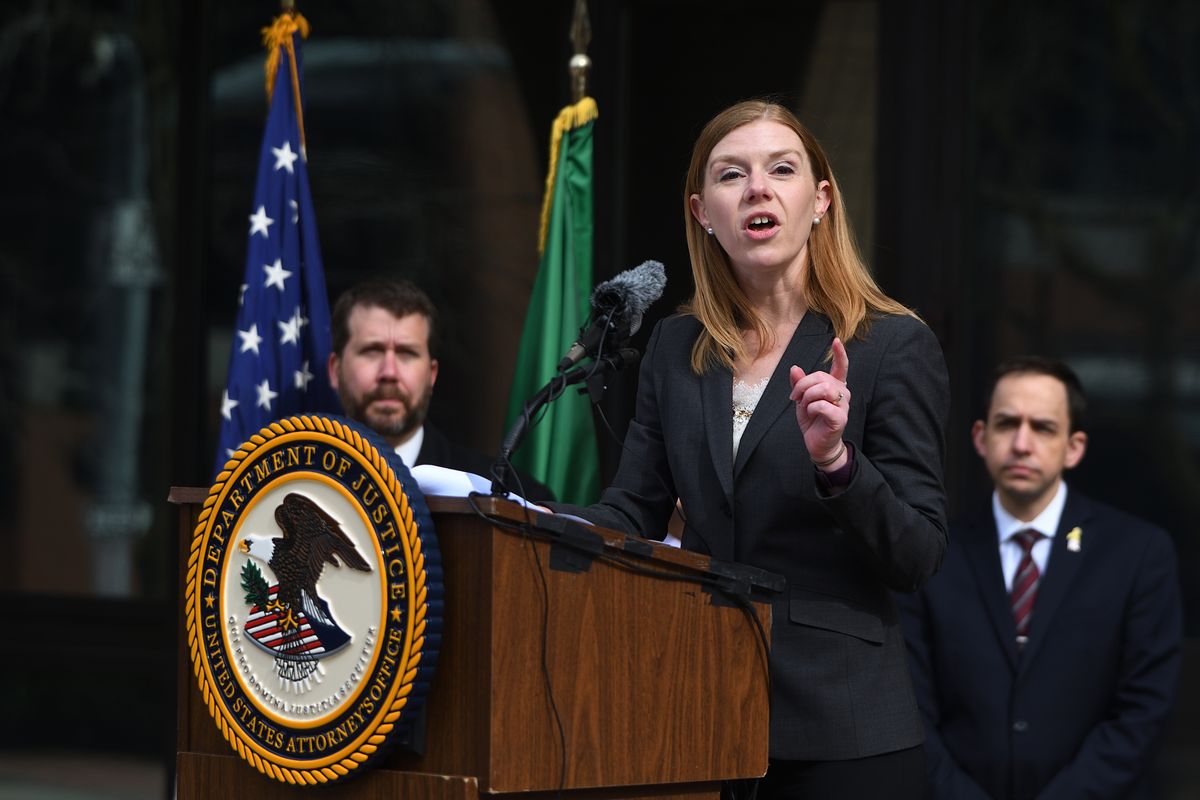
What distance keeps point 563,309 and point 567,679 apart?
2.54 metres

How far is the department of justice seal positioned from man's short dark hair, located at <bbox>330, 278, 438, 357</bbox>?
2057mm

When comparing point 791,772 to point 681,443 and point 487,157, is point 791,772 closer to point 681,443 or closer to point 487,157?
point 681,443

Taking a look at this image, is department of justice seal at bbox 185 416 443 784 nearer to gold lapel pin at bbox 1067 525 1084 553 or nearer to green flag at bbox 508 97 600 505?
green flag at bbox 508 97 600 505

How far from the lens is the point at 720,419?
2.47m

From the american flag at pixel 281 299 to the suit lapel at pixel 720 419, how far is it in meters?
2.09

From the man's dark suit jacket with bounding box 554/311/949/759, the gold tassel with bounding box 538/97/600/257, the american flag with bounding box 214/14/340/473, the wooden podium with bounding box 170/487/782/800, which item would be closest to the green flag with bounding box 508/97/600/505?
the gold tassel with bounding box 538/97/600/257

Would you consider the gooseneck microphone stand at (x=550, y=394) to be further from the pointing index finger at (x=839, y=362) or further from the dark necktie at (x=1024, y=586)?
the dark necktie at (x=1024, y=586)

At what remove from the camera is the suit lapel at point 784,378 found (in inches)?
95.5

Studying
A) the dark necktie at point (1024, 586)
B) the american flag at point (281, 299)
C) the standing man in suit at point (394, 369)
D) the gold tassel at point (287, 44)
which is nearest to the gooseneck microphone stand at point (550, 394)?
the standing man in suit at point (394, 369)

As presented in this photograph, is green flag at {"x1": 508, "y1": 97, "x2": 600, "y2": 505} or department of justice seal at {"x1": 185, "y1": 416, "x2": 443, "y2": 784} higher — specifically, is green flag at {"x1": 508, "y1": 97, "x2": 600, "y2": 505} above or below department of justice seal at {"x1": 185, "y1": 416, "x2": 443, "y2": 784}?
above

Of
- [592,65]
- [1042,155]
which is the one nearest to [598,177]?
[592,65]

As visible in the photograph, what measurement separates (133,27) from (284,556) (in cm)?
418

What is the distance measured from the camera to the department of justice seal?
6.54 feet

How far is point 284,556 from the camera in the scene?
2131 millimetres
